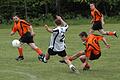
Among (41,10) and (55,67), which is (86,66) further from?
(41,10)

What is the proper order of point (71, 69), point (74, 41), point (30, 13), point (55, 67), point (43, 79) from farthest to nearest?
point (30, 13)
point (74, 41)
point (55, 67)
point (71, 69)
point (43, 79)

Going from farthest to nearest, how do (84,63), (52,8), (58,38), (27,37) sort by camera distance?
1. (52,8)
2. (27,37)
3. (84,63)
4. (58,38)

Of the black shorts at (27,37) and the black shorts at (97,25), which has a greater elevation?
the black shorts at (27,37)

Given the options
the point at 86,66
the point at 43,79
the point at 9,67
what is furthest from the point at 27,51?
the point at 43,79

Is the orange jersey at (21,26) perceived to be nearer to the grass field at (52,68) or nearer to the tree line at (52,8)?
the grass field at (52,68)

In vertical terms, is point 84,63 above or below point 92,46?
below

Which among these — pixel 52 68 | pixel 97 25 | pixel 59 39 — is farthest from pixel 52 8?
pixel 59 39

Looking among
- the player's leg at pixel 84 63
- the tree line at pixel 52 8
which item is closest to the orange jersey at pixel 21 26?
the player's leg at pixel 84 63

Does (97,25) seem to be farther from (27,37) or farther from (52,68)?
(52,68)

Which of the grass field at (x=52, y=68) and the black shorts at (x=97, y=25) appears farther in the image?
the black shorts at (x=97, y=25)

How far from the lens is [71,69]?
14.2 metres

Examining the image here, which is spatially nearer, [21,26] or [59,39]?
[59,39]

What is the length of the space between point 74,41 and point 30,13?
2383 centimetres

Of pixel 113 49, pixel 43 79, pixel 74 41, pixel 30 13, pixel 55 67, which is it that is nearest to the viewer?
pixel 43 79
